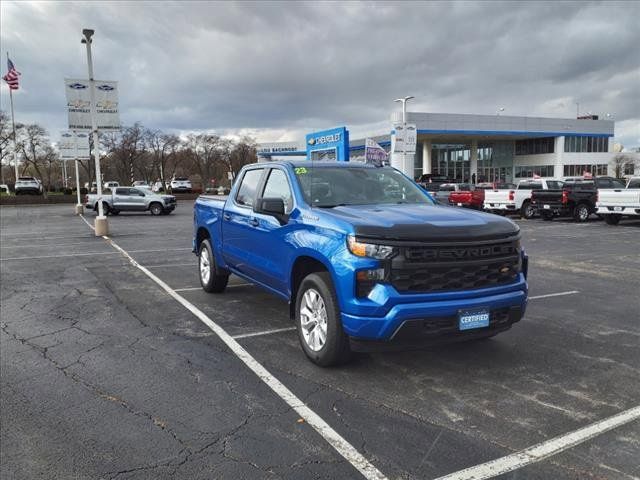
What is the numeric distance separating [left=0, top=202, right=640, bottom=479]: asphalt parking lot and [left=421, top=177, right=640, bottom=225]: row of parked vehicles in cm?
1247

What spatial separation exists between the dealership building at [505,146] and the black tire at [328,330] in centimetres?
4966

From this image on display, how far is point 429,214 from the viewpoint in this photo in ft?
15.3

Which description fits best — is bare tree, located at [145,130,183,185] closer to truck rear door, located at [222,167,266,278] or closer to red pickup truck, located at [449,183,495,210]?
red pickup truck, located at [449,183,495,210]

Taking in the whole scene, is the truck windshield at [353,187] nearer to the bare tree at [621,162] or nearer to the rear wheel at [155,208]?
the rear wheel at [155,208]

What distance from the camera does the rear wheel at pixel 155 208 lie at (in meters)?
29.7

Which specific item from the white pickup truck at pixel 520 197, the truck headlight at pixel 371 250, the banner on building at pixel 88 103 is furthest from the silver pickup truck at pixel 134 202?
the truck headlight at pixel 371 250

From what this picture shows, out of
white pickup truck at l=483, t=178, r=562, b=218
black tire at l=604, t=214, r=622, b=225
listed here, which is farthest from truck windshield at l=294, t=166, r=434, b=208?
white pickup truck at l=483, t=178, r=562, b=218

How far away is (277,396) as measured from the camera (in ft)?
13.5

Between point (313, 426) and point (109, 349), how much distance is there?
2.75 meters

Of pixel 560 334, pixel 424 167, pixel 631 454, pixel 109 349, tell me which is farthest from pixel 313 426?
pixel 424 167

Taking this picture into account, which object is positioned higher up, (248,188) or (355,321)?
(248,188)

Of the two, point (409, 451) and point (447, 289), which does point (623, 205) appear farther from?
point (409, 451)

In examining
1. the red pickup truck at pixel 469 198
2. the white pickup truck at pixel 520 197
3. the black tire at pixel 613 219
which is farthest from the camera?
the red pickup truck at pixel 469 198

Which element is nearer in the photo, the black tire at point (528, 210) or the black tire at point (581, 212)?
the black tire at point (581, 212)
